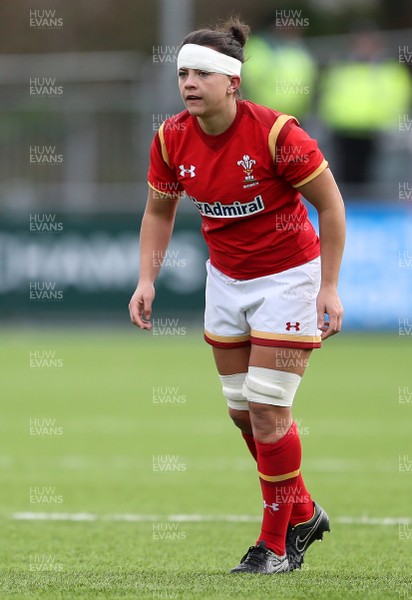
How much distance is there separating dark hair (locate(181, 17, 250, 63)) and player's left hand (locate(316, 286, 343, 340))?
109 centimetres

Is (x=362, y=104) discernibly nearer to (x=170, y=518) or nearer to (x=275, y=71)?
(x=275, y=71)

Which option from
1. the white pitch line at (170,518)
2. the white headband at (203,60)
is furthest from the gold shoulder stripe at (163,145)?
the white pitch line at (170,518)

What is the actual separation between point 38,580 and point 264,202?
1875 millimetres

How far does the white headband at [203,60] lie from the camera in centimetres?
589

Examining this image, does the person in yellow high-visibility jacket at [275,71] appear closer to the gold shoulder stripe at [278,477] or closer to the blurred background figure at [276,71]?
the blurred background figure at [276,71]

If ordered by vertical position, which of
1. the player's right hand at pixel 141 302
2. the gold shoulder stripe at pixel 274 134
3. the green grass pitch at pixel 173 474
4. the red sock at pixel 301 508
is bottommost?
the green grass pitch at pixel 173 474

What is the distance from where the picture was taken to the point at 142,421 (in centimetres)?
1166

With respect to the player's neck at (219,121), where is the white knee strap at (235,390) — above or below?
below

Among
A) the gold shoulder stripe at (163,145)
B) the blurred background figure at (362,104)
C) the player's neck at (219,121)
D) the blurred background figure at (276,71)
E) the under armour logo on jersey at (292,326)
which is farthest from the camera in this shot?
the blurred background figure at (362,104)

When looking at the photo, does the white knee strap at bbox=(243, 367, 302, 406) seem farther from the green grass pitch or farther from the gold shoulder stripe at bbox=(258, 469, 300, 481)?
the green grass pitch

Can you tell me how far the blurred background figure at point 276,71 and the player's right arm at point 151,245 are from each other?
11019mm

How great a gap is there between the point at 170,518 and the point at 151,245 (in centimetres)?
187

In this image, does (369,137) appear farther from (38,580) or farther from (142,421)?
(38,580)

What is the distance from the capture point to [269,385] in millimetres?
5988
